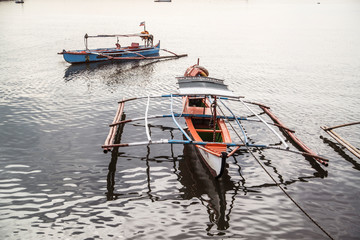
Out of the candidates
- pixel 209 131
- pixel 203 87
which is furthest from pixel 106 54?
pixel 209 131

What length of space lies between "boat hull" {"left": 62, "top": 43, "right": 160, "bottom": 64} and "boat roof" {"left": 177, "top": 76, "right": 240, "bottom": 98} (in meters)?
24.0

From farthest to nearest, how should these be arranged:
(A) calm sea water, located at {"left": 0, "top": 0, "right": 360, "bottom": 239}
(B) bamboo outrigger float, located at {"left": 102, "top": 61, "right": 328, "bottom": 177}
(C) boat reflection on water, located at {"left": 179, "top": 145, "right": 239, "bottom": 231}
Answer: (B) bamboo outrigger float, located at {"left": 102, "top": 61, "right": 328, "bottom": 177} → (C) boat reflection on water, located at {"left": 179, "top": 145, "right": 239, "bottom": 231} → (A) calm sea water, located at {"left": 0, "top": 0, "right": 360, "bottom": 239}

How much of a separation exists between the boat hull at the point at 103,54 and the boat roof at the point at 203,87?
24.0 meters

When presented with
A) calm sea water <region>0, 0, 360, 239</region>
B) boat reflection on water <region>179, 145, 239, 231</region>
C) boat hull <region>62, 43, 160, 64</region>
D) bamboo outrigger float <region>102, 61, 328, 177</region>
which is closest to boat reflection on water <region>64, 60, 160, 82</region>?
boat hull <region>62, 43, 160, 64</region>

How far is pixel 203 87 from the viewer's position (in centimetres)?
1711

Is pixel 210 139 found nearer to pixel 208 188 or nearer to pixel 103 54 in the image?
pixel 208 188

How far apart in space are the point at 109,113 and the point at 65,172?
357 inches

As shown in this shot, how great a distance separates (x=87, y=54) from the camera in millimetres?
39125

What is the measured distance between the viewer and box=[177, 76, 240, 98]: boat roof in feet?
51.9

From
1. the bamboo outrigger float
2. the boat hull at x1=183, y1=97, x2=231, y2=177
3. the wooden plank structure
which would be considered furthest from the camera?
the wooden plank structure

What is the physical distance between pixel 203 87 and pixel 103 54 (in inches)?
1098

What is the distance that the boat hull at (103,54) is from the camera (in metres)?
38.3

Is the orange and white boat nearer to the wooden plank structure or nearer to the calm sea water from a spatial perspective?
the calm sea water

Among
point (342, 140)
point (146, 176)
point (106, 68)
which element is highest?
point (106, 68)
